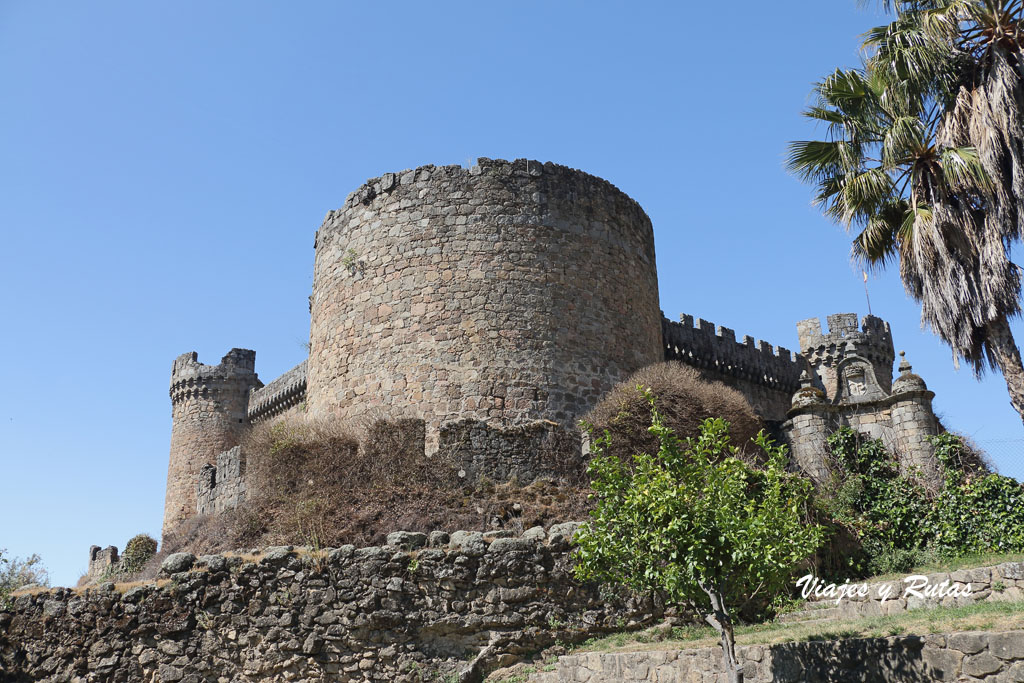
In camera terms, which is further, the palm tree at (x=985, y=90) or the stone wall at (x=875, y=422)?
the stone wall at (x=875, y=422)

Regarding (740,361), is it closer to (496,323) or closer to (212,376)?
(496,323)

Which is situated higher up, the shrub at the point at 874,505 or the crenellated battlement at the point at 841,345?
the crenellated battlement at the point at 841,345

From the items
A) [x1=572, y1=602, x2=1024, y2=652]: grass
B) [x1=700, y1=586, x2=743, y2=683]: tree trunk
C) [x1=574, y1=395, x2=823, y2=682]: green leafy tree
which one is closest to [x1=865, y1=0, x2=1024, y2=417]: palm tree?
[x1=572, y1=602, x2=1024, y2=652]: grass

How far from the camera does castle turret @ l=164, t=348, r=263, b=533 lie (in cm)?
2797

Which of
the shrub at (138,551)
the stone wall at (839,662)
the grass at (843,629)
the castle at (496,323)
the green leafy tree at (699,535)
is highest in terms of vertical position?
the castle at (496,323)

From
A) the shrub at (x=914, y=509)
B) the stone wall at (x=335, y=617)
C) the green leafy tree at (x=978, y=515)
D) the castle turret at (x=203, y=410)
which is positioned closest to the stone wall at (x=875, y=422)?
the shrub at (x=914, y=509)

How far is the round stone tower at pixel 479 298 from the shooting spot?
48.3 ft

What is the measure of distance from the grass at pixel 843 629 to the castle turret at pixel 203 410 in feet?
67.6

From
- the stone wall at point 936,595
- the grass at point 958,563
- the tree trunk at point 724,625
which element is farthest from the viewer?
the grass at point 958,563

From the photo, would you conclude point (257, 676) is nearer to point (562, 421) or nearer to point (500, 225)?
point (562, 421)

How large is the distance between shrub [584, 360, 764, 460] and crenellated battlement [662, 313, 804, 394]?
6432mm

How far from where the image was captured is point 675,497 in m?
8.25

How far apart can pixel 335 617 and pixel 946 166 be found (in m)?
9.46

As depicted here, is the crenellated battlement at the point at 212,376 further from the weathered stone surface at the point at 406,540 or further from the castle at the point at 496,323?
the weathered stone surface at the point at 406,540
